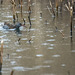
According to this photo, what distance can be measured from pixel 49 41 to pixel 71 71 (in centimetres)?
437

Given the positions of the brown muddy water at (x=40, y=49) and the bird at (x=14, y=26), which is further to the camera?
the bird at (x=14, y=26)

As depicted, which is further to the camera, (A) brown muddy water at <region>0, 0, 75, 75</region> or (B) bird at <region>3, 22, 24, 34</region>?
(B) bird at <region>3, 22, 24, 34</region>

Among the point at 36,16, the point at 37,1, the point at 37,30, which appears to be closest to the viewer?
the point at 37,30

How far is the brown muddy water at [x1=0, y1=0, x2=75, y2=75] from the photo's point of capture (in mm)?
10555

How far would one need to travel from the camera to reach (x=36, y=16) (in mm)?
21312

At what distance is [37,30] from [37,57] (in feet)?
16.7

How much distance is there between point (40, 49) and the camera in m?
13.1

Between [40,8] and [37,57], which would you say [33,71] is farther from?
[40,8]

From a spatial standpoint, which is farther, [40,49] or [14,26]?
[14,26]

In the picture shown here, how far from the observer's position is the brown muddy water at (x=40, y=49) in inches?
416

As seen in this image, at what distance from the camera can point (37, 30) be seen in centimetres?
1692

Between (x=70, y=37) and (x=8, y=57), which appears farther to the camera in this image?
(x=70, y=37)

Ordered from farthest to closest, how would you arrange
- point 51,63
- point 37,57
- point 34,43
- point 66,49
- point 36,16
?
point 36,16 < point 34,43 < point 66,49 < point 37,57 < point 51,63

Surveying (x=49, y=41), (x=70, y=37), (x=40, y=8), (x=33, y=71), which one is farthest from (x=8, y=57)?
(x=40, y=8)
